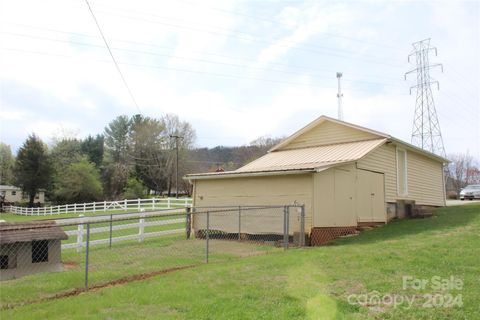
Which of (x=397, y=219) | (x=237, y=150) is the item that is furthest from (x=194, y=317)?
(x=237, y=150)

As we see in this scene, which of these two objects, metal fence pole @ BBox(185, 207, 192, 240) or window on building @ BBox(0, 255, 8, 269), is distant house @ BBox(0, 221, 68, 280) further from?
metal fence pole @ BBox(185, 207, 192, 240)

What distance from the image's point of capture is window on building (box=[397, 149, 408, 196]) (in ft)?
56.1

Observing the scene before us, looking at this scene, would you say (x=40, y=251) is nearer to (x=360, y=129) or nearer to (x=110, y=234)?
(x=110, y=234)

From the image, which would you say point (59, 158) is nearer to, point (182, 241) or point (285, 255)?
point (182, 241)

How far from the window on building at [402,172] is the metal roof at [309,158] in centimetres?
205

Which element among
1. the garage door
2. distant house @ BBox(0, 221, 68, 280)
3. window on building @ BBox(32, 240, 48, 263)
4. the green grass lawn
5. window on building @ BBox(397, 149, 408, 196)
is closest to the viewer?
the green grass lawn

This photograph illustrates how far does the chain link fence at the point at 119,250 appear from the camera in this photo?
752 cm

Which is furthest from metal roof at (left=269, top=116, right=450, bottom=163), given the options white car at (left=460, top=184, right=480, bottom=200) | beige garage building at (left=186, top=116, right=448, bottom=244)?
white car at (left=460, top=184, right=480, bottom=200)

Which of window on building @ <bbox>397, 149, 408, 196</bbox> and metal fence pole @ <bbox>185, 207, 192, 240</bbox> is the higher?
window on building @ <bbox>397, 149, 408, 196</bbox>

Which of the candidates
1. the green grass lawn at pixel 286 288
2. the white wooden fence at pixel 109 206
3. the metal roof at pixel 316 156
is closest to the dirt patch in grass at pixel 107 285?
the green grass lawn at pixel 286 288

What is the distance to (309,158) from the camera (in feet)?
52.6

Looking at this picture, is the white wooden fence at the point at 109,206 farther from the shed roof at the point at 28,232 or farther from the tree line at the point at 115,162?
the shed roof at the point at 28,232

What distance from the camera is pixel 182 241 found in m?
14.0

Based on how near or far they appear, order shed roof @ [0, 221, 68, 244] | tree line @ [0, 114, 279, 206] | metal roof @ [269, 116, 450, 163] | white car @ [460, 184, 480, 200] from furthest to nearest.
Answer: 1. tree line @ [0, 114, 279, 206]
2. white car @ [460, 184, 480, 200]
3. metal roof @ [269, 116, 450, 163]
4. shed roof @ [0, 221, 68, 244]
